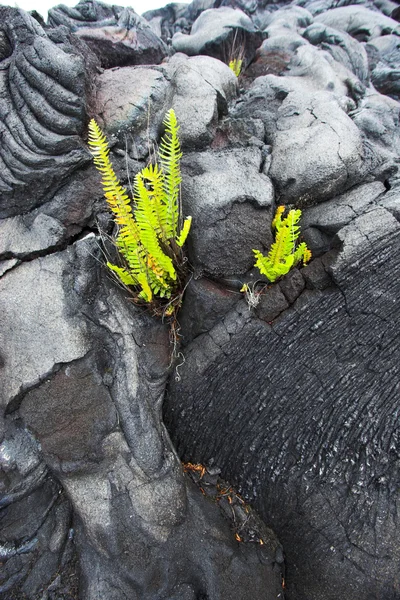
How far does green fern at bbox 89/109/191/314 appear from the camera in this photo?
7.20ft

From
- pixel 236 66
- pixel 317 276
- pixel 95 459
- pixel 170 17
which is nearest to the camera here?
pixel 95 459

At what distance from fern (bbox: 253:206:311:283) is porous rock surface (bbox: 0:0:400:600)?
11 centimetres

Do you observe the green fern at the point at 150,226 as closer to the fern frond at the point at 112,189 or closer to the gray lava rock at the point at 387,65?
the fern frond at the point at 112,189

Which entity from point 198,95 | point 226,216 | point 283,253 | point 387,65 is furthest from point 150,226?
point 387,65

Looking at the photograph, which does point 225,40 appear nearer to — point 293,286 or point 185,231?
point 185,231

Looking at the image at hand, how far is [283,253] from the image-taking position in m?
2.40

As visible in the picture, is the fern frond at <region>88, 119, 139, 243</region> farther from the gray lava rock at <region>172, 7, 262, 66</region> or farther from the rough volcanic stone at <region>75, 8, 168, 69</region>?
the gray lava rock at <region>172, 7, 262, 66</region>

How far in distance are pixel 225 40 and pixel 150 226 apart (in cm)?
355

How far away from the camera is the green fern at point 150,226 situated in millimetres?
2195

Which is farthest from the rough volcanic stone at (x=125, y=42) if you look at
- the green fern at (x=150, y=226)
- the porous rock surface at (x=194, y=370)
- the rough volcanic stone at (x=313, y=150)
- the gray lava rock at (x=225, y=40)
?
the green fern at (x=150, y=226)

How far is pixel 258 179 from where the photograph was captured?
104 inches

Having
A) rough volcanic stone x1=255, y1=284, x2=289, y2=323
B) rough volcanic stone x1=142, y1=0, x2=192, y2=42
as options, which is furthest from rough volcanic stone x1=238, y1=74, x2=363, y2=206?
rough volcanic stone x1=142, y1=0, x2=192, y2=42

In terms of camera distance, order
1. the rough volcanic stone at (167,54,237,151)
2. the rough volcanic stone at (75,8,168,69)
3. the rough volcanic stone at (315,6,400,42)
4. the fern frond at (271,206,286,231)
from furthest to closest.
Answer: the rough volcanic stone at (315,6,400,42), the rough volcanic stone at (75,8,168,69), the rough volcanic stone at (167,54,237,151), the fern frond at (271,206,286,231)

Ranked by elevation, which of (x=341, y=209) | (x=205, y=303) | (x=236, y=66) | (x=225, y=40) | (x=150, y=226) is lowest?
(x=205, y=303)
